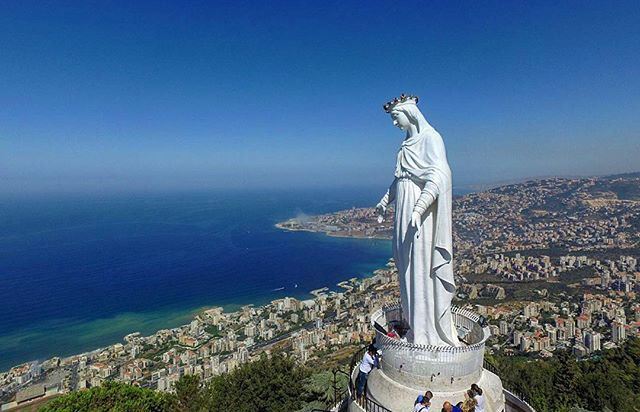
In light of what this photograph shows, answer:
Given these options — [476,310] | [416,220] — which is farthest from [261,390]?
[476,310]

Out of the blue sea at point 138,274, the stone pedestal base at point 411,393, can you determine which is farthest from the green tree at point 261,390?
the blue sea at point 138,274

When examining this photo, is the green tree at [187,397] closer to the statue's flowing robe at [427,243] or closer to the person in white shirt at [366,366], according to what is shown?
the person in white shirt at [366,366]

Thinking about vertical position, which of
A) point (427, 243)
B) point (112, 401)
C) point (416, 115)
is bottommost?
point (112, 401)

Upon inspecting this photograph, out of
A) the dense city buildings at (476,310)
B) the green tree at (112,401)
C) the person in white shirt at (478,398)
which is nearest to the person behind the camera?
the person in white shirt at (478,398)

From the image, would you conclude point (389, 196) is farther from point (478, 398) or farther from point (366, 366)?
point (478, 398)

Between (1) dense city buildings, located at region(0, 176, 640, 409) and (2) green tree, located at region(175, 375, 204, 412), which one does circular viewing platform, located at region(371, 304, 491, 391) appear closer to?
(2) green tree, located at region(175, 375, 204, 412)

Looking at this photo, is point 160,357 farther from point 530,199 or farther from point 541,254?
point 530,199

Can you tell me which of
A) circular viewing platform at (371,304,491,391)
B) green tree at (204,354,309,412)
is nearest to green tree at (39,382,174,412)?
green tree at (204,354,309,412)
